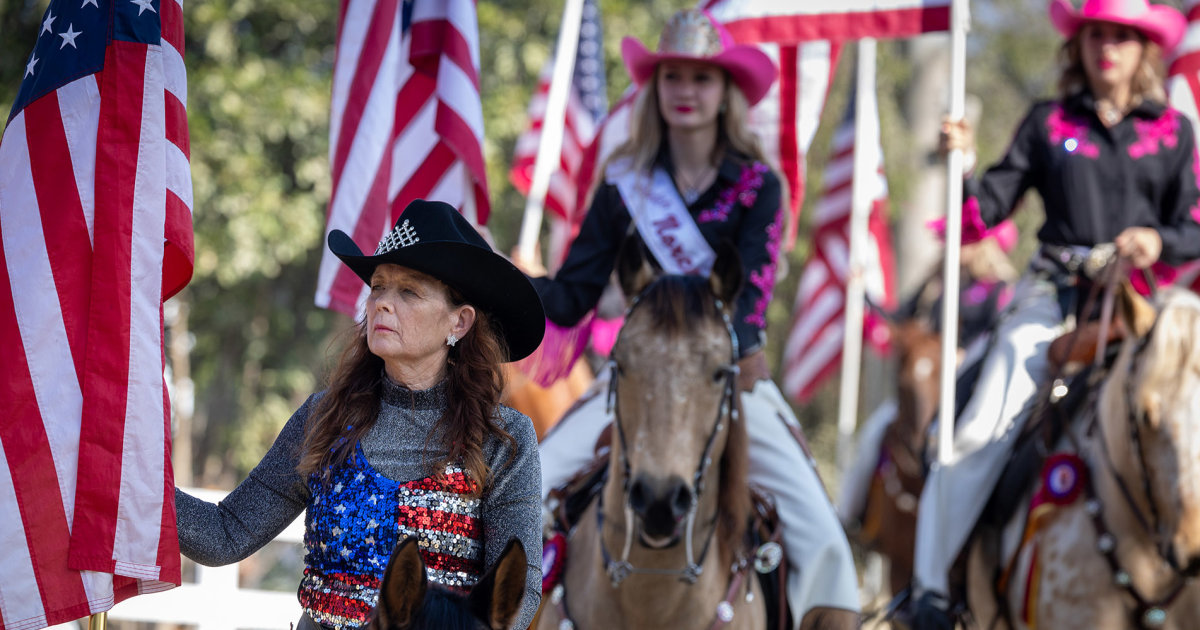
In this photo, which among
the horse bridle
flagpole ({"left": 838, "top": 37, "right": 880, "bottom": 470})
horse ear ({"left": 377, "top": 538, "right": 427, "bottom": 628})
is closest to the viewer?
horse ear ({"left": 377, "top": 538, "right": 427, "bottom": 628})

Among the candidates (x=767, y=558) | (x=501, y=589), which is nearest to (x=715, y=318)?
(x=767, y=558)

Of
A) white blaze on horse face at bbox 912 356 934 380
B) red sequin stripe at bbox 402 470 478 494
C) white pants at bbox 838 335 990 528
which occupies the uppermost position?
red sequin stripe at bbox 402 470 478 494

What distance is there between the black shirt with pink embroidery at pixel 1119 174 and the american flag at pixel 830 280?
6.05m

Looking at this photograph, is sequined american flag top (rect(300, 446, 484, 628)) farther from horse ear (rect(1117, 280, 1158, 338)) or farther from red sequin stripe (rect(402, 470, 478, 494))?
horse ear (rect(1117, 280, 1158, 338))

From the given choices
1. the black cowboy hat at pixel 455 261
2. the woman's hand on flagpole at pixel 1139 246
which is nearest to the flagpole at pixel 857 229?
the woman's hand on flagpole at pixel 1139 246

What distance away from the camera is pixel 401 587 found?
87.9 inches

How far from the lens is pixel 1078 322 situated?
583 cm

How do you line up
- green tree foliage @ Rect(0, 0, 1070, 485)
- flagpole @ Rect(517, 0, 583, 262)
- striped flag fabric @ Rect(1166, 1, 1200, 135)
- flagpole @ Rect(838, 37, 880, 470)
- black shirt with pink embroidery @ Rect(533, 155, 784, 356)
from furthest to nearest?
flagpole @ Rect(838, 37, 880, 470)
green tree foliage @ Rect(0, 0, 1070, 485)
striped flag fabric @ Rect(1166, 1, 1200, 135)
flagpole @ Rect(517, 0, 583, 262)
black shirt with pink embroidery @ Rect(533, 155, 784, 356)

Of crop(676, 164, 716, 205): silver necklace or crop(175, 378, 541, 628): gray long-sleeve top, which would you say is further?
crop(676, 164, 716, 205): silver necklace

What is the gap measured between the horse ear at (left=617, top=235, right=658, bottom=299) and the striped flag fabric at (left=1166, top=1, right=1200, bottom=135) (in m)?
4.58

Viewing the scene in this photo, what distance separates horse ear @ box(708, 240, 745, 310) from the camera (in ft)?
13.8

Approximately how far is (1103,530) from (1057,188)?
5.90ft

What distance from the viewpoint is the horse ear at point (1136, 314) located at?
16.9 feet

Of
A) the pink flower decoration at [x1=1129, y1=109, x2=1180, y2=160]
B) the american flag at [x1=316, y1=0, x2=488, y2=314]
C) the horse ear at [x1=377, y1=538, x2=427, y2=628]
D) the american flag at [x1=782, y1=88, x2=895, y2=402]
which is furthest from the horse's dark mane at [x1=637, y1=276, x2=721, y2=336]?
the american flag at [x1=782, y1=88, x2=895, y2=402]
